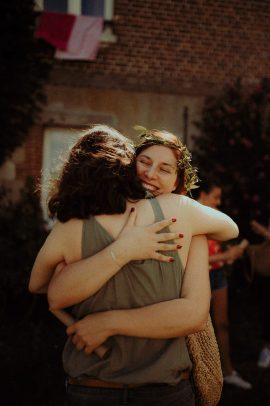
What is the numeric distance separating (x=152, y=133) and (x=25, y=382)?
3375 millimetres

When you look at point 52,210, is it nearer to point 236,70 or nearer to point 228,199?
point 228,199

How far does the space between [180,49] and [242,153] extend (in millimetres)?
2012

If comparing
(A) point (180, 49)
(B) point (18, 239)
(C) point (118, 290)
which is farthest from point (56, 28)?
(C) point (118, 290)

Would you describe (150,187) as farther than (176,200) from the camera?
Yes

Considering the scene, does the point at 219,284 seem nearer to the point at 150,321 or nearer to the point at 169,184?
the point at 169,184

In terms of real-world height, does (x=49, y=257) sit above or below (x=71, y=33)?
below

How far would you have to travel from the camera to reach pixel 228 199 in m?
7.37

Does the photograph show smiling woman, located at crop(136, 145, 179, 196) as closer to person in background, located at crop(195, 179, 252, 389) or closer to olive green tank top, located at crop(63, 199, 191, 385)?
olive green tank top, located at crop(63, 199, 191, 385)

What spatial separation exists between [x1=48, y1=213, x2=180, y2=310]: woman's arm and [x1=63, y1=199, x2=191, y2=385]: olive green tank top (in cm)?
5

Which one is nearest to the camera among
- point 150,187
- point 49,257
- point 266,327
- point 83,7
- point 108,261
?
point 108,261

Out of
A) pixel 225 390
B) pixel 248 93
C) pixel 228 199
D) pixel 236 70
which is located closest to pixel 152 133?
pixel 225 390

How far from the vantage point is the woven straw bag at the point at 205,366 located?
1.98 metres

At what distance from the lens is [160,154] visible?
7.07 feet

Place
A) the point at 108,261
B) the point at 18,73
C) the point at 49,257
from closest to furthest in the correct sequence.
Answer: the point at 108,261
the point at 49,257
the point at 18,73
